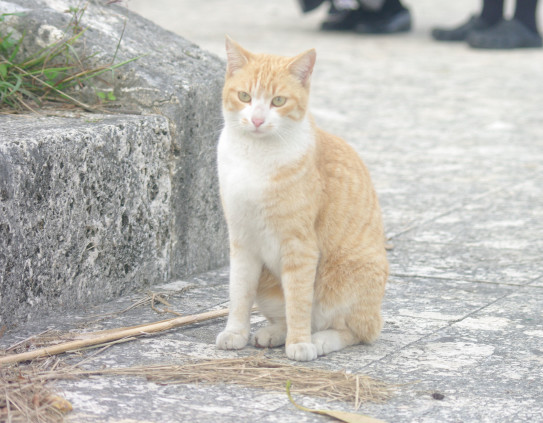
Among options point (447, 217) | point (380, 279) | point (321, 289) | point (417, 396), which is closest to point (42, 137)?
point (321, 289)

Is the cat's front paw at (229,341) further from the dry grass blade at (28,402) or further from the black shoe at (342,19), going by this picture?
the black shoe at (342,19)

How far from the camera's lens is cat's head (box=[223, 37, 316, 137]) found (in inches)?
108

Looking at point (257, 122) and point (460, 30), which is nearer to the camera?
point (257, 122)

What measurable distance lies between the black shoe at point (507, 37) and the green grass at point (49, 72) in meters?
7.62

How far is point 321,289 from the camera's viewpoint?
2887 mm

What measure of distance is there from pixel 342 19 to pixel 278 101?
368 inches

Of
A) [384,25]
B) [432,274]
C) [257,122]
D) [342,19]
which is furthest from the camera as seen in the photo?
[342,19]

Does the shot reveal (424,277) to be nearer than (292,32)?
Yes

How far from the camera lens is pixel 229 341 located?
2.81m

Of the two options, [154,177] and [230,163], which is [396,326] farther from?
[154,177]

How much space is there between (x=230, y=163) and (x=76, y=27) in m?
1.23

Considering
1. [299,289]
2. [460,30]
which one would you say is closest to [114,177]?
[299,289]

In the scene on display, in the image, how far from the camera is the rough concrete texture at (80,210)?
111 inches

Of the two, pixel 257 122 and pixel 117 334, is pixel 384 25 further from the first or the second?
pixel 117 334
